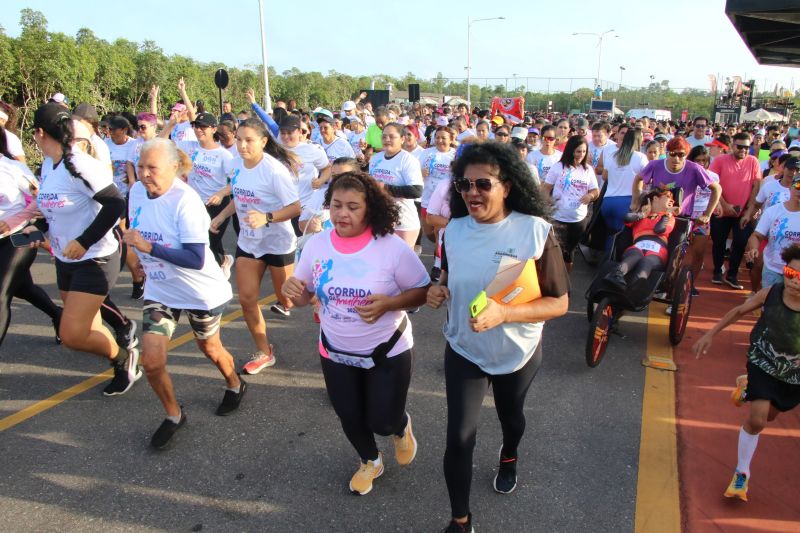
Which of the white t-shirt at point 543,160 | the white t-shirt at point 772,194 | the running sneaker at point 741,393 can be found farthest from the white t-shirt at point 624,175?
the running sneaker at point 741,393

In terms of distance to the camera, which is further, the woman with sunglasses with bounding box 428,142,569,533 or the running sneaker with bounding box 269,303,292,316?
the running sneaker with bounding box 269,303,292,316

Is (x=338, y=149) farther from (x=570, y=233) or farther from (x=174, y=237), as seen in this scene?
(x=174, y=237)

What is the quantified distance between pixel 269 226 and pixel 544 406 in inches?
100

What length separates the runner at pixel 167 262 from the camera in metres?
3.30

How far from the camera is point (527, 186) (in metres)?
2.54


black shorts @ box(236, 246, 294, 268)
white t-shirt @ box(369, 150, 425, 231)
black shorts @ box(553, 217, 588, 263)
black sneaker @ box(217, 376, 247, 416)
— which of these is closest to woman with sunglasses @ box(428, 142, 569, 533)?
→ black sneaker @ box(217, 376, 247, 416)

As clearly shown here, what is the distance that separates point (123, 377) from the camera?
13.8 ft

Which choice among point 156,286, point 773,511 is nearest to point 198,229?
point 156,286

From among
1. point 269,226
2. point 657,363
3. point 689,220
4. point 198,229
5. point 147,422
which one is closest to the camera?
point 198,229

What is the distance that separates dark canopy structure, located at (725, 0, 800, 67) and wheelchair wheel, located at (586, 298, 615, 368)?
9.23 ft

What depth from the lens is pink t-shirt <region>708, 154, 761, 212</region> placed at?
715cm

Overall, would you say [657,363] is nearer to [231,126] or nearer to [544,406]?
[544,406]

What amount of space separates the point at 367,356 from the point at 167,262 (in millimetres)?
1470

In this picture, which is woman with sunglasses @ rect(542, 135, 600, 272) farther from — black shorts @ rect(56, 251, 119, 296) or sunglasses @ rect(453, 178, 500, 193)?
black shorts @ rect(56, 251, 119, 296)
